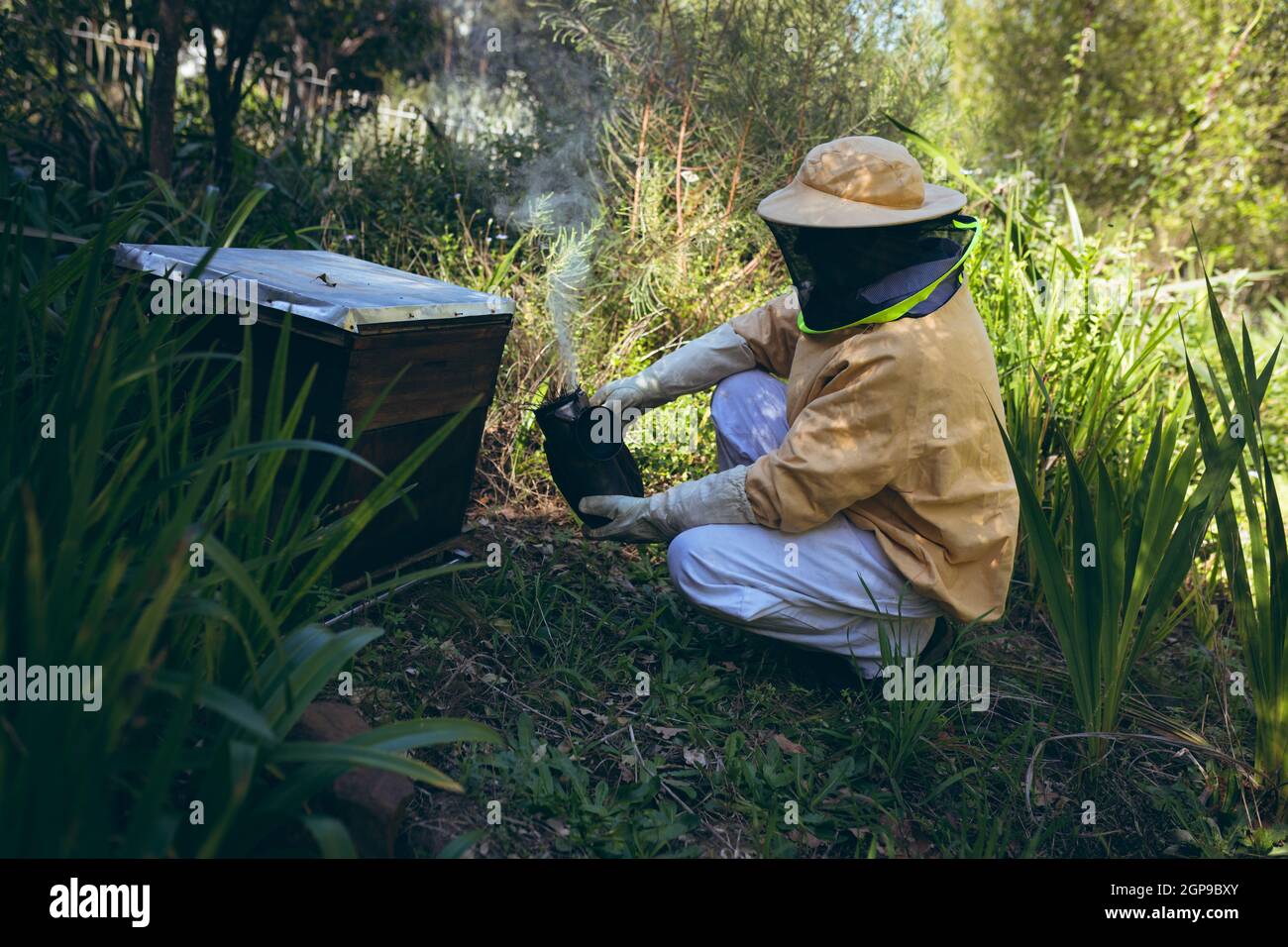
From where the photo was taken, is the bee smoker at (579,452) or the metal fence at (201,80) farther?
the metal fence at (201,80)

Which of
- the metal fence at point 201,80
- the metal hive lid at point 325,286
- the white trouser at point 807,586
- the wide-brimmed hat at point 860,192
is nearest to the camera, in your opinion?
the metal hive lid at point 325,286

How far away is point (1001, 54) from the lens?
28.9 feet

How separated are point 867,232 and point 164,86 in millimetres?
3303

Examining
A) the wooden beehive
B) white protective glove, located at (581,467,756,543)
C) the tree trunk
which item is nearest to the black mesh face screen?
white protective glove, located at (581,467,756,543)

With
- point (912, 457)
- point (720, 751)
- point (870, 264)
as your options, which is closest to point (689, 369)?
point (870, 264)

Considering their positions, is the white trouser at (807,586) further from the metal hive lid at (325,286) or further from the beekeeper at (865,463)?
A: the metal hive lid at (325,286)

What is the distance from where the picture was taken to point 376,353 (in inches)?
95.8

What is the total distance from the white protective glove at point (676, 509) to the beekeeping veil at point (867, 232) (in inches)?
20.5

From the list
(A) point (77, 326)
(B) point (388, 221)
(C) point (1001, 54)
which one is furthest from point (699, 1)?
(C) point (1001, 54)

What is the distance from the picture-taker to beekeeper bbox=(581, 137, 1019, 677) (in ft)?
8.32

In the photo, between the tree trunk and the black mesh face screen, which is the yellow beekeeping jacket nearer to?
the black mesh face screen

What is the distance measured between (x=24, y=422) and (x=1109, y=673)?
105 inches

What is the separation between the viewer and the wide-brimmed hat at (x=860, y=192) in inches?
98.4

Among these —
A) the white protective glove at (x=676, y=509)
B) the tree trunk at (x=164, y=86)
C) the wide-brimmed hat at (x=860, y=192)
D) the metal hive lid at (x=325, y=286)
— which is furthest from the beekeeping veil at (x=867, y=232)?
the tree trunk at (x=164, y=86)
